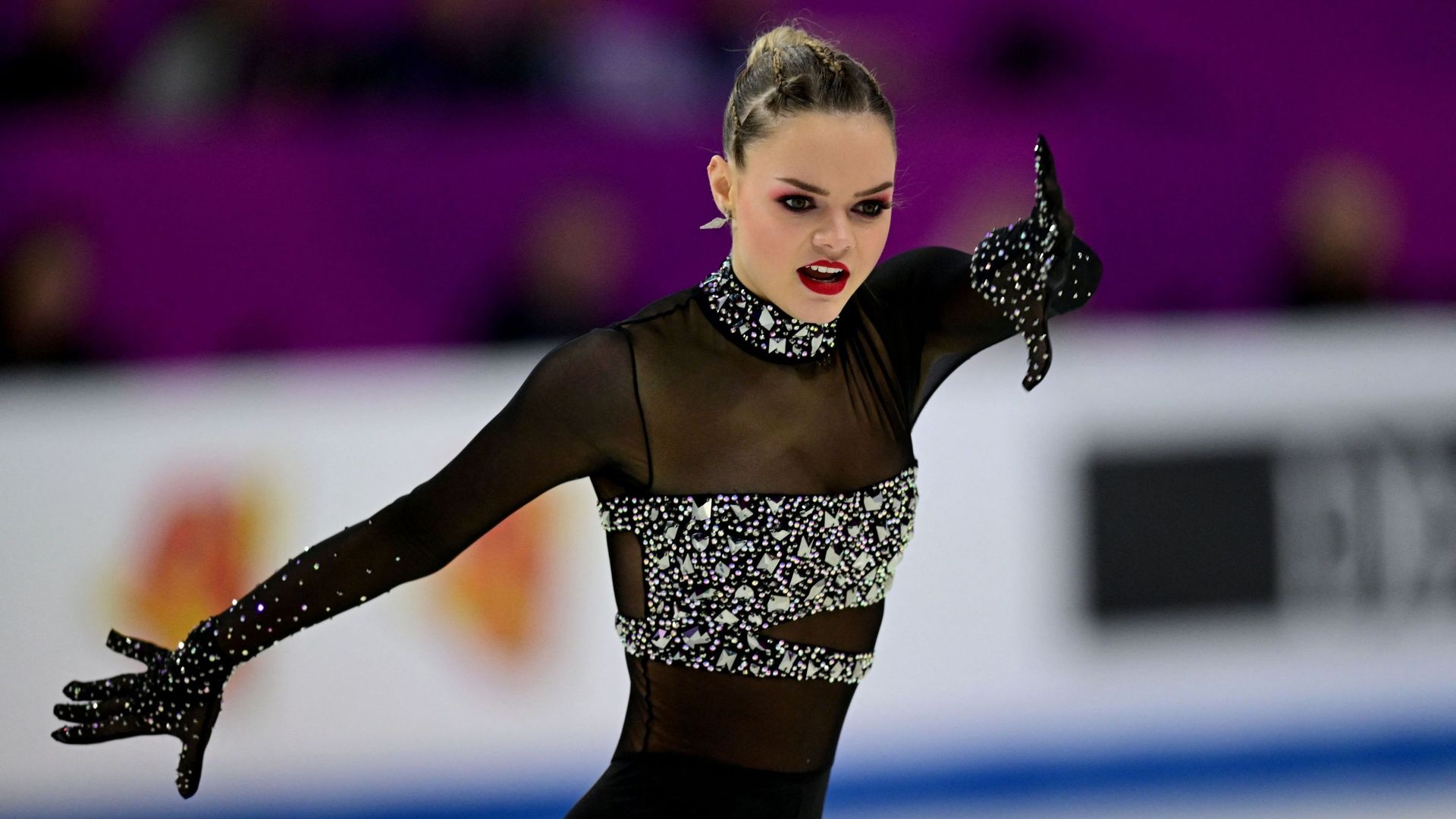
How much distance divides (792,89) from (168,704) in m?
1.18

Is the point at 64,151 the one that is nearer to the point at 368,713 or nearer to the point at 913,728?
the point at 368,713

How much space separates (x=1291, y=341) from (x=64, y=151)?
11.5ft

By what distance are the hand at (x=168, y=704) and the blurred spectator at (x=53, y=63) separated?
138 inches

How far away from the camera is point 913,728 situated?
439cm

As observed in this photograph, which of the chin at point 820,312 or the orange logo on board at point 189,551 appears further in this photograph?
the orange logo on board at point 189,551

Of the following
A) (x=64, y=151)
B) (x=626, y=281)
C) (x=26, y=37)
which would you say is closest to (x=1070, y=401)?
(x=626, y=281)

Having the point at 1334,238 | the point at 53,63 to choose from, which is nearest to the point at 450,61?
the point at 53,63

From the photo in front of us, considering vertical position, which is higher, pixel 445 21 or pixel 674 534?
pixel 445 21

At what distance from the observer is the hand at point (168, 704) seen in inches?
86.4

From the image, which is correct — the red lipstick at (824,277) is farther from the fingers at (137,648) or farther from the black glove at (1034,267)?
the fingers at (137,648)

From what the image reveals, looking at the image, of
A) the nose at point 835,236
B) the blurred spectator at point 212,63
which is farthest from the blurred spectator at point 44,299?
the nose at point 835,236

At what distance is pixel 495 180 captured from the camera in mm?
4738

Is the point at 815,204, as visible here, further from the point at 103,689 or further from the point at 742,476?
the point at 103,689

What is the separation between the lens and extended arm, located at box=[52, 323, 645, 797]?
2.04m
